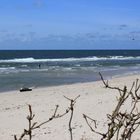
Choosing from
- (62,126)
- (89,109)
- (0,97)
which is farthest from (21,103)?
(62,126)

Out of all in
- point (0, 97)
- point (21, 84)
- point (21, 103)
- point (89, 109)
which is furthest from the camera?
point (21, 84)

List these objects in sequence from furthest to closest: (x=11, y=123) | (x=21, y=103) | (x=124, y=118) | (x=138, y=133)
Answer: (x=21, y=103)
(x=11, y=123)
(x=138, y=133)
(x=124, y=118)

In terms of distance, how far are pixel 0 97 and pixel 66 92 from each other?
264 centimetres

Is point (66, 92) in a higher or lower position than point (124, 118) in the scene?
lower

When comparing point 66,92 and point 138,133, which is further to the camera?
point 66,92

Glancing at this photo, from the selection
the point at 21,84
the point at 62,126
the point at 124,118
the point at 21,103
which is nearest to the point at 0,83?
the point at 21,84

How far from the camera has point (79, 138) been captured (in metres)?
8.37

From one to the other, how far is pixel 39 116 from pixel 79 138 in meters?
3.00

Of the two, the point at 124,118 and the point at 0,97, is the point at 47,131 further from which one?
the point at 0,97

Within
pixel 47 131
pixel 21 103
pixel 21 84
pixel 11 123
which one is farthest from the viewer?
pixel 21 84

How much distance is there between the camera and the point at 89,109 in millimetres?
11703

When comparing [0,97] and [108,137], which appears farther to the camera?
[0,97]

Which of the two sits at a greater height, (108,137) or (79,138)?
(108,137)

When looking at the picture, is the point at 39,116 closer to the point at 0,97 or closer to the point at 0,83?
the point at 0,97
